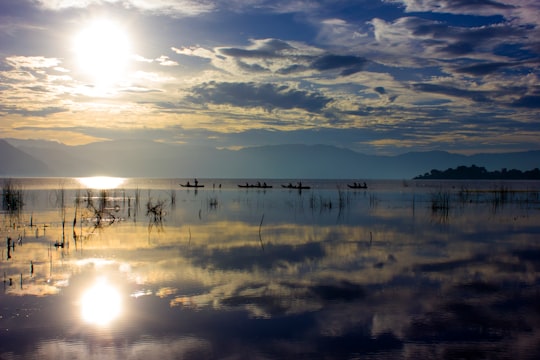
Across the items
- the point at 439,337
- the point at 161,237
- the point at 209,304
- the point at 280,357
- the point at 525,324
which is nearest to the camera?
the point at 280,357

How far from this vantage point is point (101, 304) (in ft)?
33.0

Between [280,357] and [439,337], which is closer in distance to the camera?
[280,357]

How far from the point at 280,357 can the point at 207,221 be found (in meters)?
21.1

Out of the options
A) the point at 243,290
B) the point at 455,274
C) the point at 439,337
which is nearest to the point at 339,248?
the point at 455,274

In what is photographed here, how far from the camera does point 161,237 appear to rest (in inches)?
822

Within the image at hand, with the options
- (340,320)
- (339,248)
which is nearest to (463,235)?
(339,248)

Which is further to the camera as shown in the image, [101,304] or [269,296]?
[269,296]

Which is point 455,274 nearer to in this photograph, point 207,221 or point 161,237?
point 161,237

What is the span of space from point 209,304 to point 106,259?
6.67 metres

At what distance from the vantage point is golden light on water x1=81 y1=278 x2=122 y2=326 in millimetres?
9023

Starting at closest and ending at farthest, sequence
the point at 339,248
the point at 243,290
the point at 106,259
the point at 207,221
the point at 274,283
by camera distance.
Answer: the point at 243,290
the point at 274,283
the point at 106,259
the point at 339,248
the point at 207,221

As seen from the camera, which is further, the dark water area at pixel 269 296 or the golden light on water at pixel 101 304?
the golden light on water at pixel 101 304

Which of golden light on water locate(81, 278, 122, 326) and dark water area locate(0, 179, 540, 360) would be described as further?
golden light on water locate(81, 278, 122, 326)

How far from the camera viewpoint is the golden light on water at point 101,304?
9023 mm
